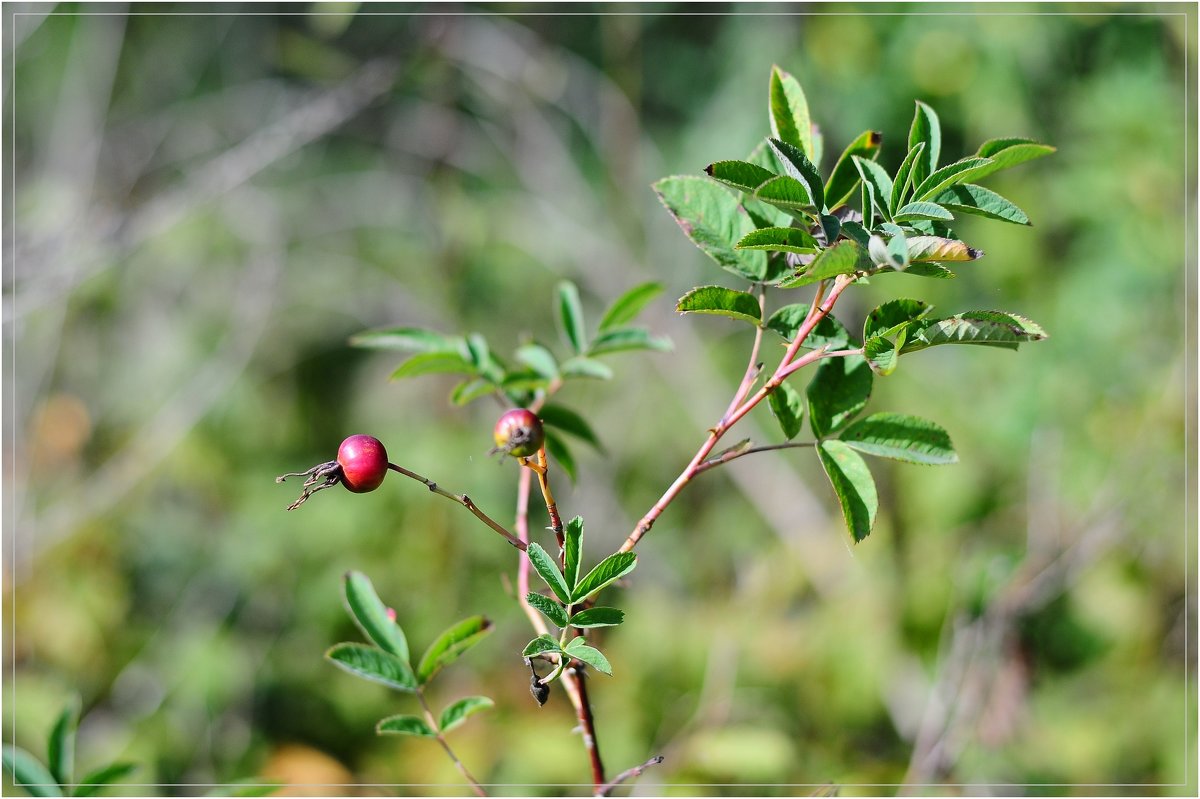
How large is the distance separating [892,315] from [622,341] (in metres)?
0.27

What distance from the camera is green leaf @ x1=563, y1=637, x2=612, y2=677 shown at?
18.4 inches

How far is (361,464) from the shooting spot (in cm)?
55

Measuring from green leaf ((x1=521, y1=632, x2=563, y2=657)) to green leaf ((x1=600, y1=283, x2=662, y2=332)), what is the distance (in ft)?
1.14

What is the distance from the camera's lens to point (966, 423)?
2.03 meters

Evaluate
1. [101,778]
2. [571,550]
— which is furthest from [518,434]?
[101,778]

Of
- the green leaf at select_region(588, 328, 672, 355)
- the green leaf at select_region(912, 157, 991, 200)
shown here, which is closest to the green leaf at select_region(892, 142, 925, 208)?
the green leaf at select_region(912, 157, 991, 200)

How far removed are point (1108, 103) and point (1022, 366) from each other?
2.24ft

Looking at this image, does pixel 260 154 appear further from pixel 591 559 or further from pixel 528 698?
pixel 528 698

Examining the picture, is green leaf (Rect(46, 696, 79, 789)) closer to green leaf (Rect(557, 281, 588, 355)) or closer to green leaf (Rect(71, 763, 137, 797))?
green leaf (Rect(71, 763, 137, 797))

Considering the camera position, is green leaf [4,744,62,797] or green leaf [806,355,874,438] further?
green leaf [4,744,62,797]

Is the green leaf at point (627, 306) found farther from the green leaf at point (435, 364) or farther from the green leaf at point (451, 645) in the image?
the green leaf at point (451, 645)

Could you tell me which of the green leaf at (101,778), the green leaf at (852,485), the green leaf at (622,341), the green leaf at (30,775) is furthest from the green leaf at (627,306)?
the green leaf at (30,775)

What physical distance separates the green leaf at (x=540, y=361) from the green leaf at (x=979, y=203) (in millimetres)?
343

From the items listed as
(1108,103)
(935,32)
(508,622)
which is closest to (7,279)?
(508,622)
